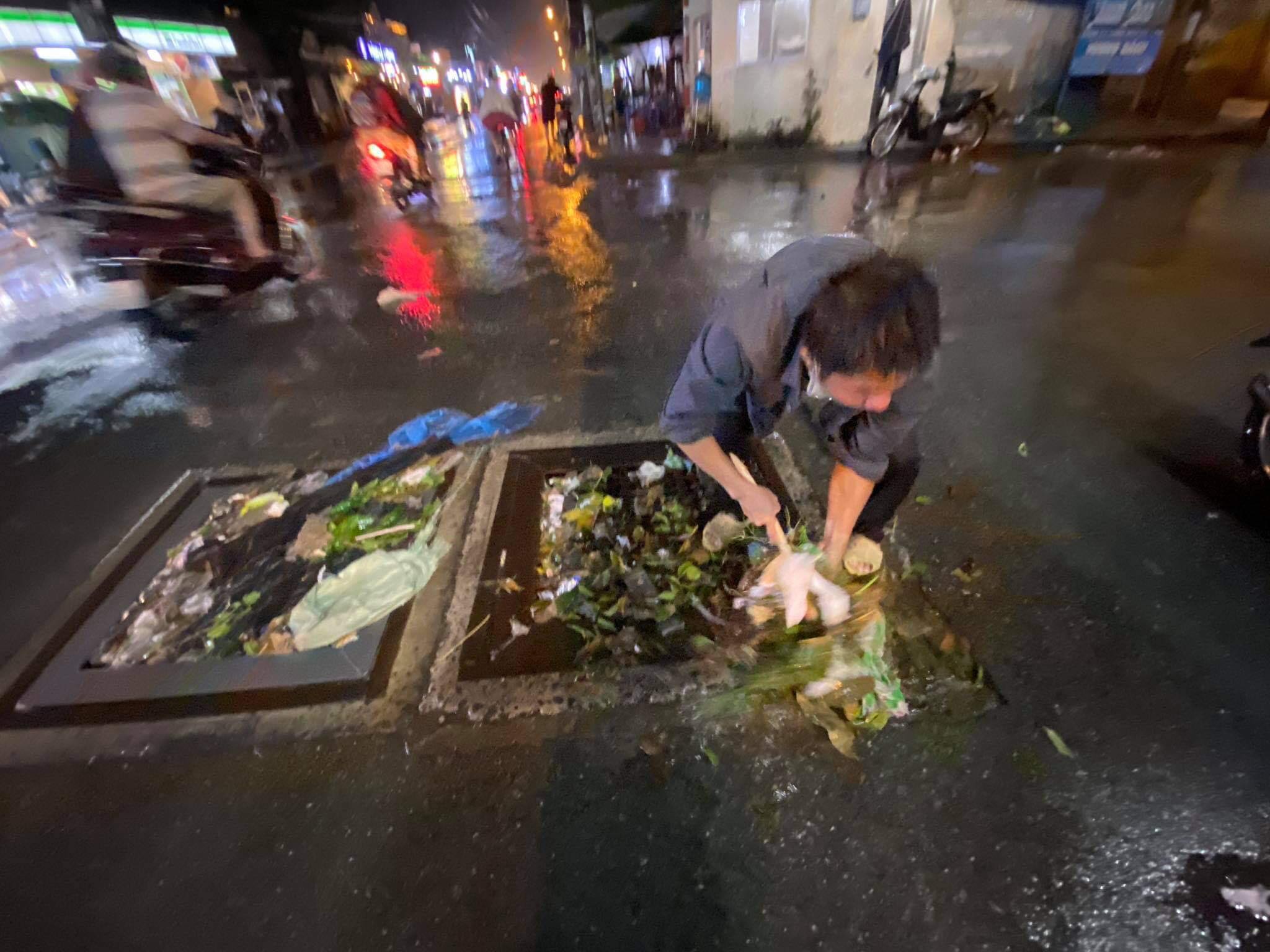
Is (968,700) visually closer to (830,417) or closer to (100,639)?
(830,417)

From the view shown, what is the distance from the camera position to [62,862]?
1667 mm

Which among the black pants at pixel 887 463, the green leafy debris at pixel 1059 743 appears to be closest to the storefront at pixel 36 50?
the black pants at pixel 887 463

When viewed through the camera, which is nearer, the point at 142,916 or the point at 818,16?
the point at 142,916

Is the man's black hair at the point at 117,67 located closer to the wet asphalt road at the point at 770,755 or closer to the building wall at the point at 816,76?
the wet asphalt road at the point at 770,755

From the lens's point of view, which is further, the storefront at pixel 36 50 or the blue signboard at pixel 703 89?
the storefront at pixel 36 50

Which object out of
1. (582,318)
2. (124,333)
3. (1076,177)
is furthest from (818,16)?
(124,333)

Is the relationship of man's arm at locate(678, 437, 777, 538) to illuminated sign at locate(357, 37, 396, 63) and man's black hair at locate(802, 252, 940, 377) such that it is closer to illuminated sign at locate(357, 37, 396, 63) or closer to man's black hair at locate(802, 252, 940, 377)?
man's black hair at locate(802, 252, 940, 377)

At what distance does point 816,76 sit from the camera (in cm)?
1079

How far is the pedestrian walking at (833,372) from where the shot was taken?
126cm

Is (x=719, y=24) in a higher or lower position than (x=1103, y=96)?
higher

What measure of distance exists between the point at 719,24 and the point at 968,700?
41.4 ft

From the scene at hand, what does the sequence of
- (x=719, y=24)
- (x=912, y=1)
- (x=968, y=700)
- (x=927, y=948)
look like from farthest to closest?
(x=719, y=24), (x=912, y=1), (x=968, y=700), (x=927, y=948)

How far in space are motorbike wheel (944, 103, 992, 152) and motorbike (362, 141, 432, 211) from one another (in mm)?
9146

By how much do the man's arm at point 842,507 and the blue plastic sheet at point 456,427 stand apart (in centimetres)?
188
